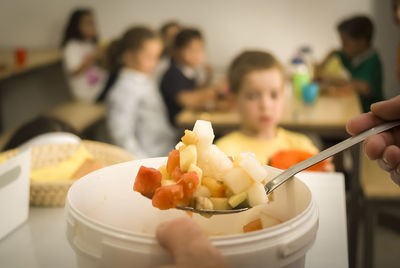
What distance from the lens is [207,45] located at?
381 centimetres

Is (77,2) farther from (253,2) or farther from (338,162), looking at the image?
(338,162)

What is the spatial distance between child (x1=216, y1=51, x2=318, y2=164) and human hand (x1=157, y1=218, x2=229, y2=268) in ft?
3.94

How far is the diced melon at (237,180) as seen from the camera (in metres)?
0.52

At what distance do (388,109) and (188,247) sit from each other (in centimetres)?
35

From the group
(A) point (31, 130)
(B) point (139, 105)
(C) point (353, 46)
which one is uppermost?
(A) point (31, 130)

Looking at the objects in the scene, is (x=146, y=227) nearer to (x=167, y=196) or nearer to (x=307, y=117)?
(x=167, y=196)

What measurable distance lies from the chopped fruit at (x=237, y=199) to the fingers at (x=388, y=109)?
22 cm

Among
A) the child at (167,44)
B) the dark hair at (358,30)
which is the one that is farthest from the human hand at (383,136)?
the child at (167,44)

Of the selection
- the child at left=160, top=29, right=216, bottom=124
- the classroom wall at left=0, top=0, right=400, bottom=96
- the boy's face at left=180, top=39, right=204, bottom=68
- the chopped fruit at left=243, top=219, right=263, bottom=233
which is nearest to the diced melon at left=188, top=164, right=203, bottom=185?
the chopped fruit at left=243, top=219, right=263, bottom=233

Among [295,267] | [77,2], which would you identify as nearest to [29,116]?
[77,2]

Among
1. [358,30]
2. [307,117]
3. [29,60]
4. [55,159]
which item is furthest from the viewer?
[29,60]

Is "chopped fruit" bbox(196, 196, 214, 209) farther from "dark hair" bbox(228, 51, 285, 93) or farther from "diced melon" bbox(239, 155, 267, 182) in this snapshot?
"dark hair" bbox(228, 51, 285, 93)

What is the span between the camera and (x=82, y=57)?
11.8 ft

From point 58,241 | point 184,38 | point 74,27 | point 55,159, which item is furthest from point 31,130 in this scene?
point 74,27
